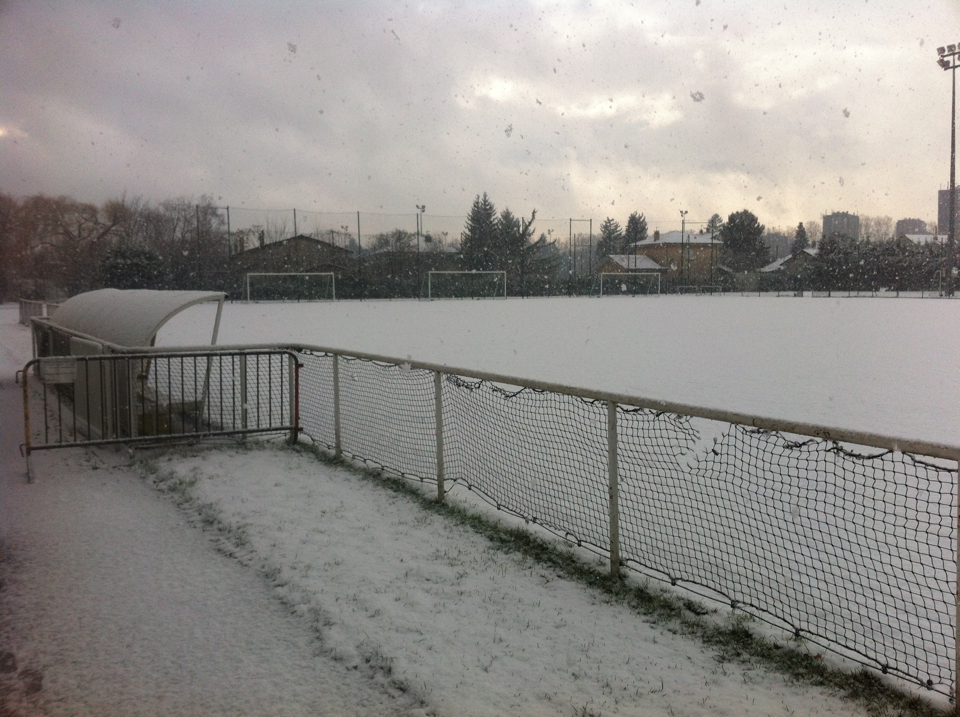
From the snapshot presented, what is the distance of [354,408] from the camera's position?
284 inches

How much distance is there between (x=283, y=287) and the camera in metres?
40.7

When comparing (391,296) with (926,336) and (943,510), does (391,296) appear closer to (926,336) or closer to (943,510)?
(926,336)

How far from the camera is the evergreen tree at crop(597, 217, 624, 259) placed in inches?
2812

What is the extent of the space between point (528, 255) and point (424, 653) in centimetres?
5704

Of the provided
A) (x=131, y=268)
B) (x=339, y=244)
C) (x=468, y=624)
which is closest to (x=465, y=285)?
(x=339, y=244)

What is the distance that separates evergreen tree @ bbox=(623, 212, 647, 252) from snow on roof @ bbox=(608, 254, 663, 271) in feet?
Answer: 10.2

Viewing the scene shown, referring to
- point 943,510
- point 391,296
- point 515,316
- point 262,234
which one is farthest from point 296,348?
point 262,234

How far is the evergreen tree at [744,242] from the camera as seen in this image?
7969 cm

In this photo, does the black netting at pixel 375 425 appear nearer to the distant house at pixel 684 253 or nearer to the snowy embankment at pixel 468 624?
the snowy embankment at pixel 468 624

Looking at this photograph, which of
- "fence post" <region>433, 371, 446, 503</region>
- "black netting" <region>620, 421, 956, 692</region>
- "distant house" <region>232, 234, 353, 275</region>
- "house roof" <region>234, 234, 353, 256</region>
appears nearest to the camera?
"black netting" <region>620, 421, 956, 692</region>

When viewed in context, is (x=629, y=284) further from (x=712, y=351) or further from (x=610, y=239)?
(x=712, y=351)

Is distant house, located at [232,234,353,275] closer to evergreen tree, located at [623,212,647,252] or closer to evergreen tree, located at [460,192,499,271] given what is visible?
evergreen tree, located at [460,192,499,271]

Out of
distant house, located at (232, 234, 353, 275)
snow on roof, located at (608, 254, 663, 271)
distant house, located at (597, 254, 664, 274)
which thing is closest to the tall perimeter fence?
distant house, located at (232, 234, 353, 275)

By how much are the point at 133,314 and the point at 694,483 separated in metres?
6.57
